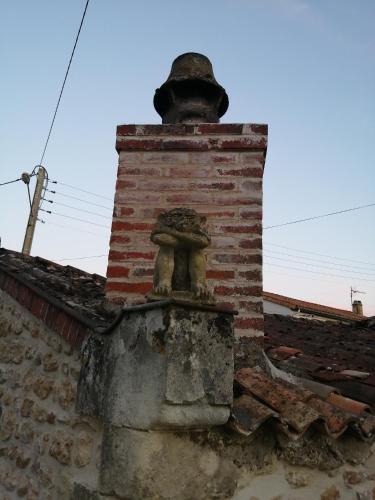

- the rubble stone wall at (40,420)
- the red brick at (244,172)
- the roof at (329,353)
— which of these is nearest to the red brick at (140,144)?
the red brick at (244,172)

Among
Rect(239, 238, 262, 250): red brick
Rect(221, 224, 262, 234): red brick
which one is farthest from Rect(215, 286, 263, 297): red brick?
Rect(221, 224, 262, 234): red brick

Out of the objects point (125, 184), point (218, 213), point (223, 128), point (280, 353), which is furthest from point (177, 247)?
point (280, 353)

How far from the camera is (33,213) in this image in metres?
12.5

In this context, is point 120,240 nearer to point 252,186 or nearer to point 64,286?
point 64,286

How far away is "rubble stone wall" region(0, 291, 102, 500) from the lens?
2.10 m

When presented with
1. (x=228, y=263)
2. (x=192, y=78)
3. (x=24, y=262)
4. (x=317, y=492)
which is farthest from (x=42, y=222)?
(x=317, y=492)

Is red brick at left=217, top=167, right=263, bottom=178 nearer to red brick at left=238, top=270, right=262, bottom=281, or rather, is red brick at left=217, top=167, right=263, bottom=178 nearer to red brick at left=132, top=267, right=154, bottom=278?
red brick at left=238, top=270, right=262, bottom=281

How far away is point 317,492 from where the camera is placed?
80.1 inches

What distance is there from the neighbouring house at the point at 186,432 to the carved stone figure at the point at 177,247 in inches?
17.2

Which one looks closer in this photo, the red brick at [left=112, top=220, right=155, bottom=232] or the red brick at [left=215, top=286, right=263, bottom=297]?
the red brick at [left=215, top=286, right=263, bottom=297]

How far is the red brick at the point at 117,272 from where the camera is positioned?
2.72 meters

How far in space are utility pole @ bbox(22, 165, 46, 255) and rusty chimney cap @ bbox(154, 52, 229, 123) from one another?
9049mm

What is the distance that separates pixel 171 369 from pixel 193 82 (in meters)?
2.65

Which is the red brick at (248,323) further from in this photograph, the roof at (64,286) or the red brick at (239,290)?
the roof at (64,286)
